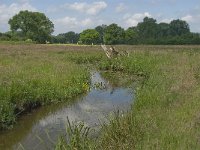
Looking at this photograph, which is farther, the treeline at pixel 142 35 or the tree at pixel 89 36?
the tree at pixel 89 36

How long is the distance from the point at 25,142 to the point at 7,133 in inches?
37.9

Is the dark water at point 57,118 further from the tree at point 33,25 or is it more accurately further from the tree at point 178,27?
the tree at point 178,27

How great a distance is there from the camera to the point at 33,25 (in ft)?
309

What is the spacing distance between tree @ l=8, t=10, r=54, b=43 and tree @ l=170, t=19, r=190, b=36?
44581 millimetres

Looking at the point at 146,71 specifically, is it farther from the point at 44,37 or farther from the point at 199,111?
the point at 44,37

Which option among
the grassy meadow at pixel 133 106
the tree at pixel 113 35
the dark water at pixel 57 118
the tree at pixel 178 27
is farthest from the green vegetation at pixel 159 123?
the tree at pixel 178 27

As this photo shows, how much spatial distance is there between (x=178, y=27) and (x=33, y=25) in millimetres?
51205

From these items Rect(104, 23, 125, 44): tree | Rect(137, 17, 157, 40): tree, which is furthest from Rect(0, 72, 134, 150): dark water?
Rect(137, 17, 157, 40): tree

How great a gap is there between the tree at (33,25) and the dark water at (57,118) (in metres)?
76.1

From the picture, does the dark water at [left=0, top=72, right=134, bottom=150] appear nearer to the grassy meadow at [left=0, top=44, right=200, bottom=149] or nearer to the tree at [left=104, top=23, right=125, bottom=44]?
the grassy meadow at [left=0, top=44, right=200, bottom=149]

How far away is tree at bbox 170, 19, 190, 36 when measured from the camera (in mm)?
125812

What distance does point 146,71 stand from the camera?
24.5 metres

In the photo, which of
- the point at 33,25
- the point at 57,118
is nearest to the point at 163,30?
the point at 33,25

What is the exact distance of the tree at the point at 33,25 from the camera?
94.1 meters
